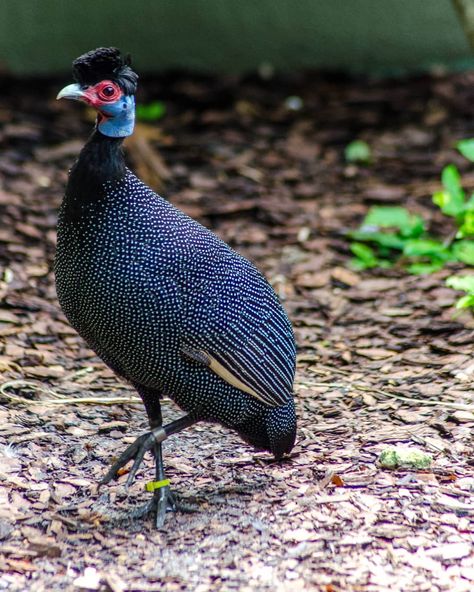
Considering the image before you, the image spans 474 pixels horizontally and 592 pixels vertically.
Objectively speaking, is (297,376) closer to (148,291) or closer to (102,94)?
(148,291)

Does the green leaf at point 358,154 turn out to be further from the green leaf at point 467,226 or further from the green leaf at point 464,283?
the green leaf at point 464,283

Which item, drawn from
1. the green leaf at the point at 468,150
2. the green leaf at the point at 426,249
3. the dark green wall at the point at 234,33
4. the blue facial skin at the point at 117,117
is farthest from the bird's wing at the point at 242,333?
the dark green wall at the point at 234,33

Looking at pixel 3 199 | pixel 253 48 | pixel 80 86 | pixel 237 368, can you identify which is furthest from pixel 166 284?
pixel 253 48

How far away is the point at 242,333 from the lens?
3.35 meters

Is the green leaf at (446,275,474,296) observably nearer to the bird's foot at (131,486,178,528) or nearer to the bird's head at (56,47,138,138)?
the bird's foot at (131,486,178,528)

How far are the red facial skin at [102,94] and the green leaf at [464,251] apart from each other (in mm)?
2627

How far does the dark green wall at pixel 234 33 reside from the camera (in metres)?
7.76

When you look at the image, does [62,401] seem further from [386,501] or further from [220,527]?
[386,501]

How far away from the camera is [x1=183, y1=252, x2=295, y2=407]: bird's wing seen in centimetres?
325

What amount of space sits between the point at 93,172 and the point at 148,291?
434 mm

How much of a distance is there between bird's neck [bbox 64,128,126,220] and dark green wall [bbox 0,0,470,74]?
4978mm

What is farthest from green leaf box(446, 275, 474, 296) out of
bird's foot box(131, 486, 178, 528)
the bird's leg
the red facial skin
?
the red facial skin

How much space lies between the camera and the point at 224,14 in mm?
7875

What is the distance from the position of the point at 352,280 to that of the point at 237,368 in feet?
7.78
